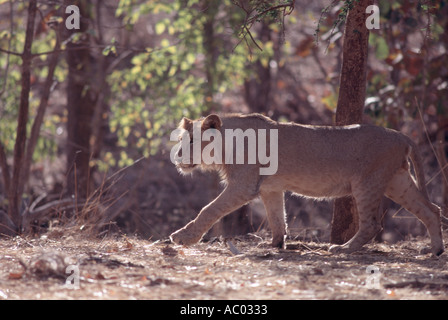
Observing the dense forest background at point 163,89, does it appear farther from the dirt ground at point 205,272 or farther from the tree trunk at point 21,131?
the dirt ground at point 205,272

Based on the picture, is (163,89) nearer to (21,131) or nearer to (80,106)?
(80,106)

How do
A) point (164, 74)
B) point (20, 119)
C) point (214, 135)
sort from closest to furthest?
1. point (214, 135)
2. point (20, 119)
3. point (164, 74)

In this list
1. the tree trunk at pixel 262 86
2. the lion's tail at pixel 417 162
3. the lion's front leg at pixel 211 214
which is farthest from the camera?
the tree trunk at pixel 262 86

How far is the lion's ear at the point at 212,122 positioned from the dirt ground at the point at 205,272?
120cm

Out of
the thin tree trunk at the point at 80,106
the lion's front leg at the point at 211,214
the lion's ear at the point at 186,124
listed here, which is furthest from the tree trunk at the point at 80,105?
the lion's front leg at the point at 211,214

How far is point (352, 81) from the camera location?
7.00m

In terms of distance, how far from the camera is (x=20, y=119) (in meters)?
8.30

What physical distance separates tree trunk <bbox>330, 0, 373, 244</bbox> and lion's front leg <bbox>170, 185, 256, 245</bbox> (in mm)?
1375

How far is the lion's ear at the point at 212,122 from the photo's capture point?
6.45 m

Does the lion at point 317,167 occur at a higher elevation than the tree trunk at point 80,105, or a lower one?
lower

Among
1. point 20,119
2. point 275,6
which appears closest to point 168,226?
point 20,119

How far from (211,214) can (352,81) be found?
85.5 inches
